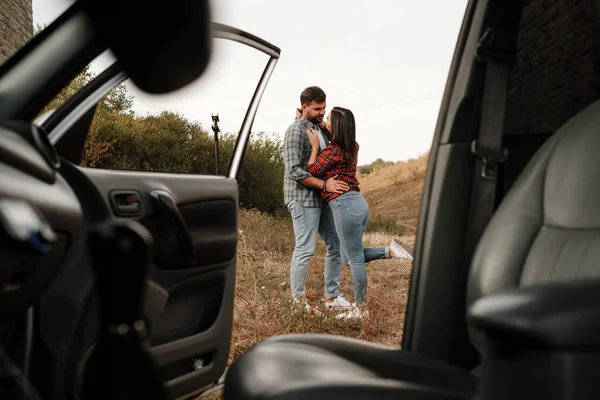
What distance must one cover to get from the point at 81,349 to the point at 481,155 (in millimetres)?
1173

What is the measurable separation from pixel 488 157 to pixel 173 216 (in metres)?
0.91

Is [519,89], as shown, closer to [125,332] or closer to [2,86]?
[2,86]

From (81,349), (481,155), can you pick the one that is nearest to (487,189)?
(481,155)

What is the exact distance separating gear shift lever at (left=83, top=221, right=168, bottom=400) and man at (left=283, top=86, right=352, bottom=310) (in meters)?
3.10

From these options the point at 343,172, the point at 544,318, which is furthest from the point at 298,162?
the point at 544,318

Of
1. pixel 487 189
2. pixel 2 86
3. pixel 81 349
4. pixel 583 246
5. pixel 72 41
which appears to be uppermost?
pixel 72 41

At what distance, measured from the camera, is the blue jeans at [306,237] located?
3.87m

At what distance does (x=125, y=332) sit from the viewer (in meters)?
0.59

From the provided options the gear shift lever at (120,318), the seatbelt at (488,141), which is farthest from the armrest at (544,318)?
the seatbelt at (488,141)

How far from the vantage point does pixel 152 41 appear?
0.59 m

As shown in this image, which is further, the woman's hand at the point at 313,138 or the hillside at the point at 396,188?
the hillside at the point at 396,188

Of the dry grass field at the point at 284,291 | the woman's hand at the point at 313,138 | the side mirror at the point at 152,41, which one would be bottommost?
the dry grass field at the point at 284,291

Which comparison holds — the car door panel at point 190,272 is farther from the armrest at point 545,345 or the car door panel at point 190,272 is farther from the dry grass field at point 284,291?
the armrest at point 545,345

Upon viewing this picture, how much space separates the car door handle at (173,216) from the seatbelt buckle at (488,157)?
34.0 inches
